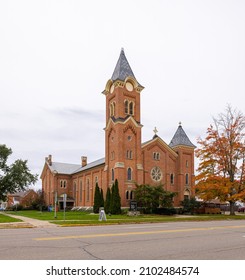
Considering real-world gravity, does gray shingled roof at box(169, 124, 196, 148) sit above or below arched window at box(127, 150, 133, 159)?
above

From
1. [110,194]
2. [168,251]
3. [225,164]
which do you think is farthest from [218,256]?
[110,194]

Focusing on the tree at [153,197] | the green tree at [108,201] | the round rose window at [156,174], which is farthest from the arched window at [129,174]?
the round rose window at [156,174]

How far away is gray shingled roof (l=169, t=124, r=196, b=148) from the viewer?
53.0 m

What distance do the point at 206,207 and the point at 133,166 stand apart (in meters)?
12.6

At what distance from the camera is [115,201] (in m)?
41.6

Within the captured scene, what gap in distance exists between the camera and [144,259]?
8.62 meters

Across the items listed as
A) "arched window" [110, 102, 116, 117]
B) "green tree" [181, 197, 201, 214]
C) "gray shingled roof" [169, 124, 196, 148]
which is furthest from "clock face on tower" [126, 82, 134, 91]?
"green tree" [181, 197, 201, 214]

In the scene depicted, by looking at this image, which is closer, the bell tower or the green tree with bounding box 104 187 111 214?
the green tree with bounding box 104 187 111 214

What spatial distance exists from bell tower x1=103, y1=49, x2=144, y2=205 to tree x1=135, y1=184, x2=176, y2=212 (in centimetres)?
298

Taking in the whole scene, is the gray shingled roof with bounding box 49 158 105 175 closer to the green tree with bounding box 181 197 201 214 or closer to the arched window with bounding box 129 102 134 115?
the arched window with bounding box 129 102 134 115

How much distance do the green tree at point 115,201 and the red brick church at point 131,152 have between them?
1.38 meters

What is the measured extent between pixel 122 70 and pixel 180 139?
14.6 meters

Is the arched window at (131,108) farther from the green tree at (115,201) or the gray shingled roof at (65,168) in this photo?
the gray shingled roof at (65,168)

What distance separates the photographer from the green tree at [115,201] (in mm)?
41156
